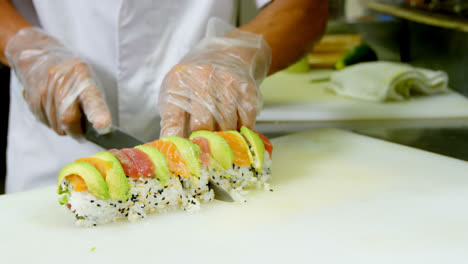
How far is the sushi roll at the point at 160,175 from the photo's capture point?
1150 mm

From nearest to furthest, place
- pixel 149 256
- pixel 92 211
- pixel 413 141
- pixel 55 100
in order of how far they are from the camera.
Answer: pixel 149 256 → pixel 92 211 → pixel 55 100 → pixel 413 141

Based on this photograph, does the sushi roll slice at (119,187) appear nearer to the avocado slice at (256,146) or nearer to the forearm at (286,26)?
the avocado slice at (256,146)

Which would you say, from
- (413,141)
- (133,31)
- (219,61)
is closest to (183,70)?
(219,61)

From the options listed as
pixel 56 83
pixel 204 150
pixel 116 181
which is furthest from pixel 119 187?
pixel 56 83

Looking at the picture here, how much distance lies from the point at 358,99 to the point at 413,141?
764 mm

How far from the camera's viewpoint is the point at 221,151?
51.3 inches

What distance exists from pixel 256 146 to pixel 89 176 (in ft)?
1.55

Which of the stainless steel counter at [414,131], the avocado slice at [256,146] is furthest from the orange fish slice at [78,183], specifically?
the stainless steel counter at [414,131]

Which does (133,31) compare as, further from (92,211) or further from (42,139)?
(92,211)

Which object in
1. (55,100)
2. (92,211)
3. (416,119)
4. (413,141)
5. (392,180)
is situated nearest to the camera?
(92,211)

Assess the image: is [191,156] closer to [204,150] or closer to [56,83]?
[204,150]

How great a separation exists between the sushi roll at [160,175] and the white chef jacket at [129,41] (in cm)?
55

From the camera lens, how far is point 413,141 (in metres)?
1.94

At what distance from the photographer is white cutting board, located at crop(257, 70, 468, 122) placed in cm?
231
